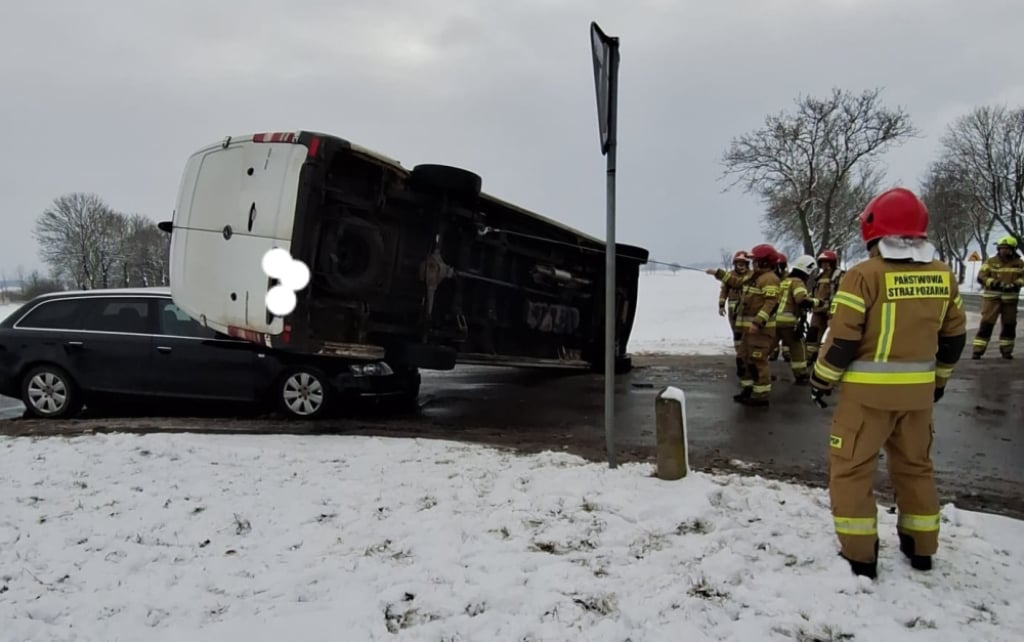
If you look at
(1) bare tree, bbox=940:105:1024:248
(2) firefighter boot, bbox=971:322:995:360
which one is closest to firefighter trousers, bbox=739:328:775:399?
(2) firefighter boot, bbox=971:322:995:360

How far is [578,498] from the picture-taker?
12.1 feet

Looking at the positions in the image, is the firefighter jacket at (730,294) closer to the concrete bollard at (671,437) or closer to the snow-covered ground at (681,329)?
the snow-covered ground at (681,329)

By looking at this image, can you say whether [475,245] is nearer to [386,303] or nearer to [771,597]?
[386,303]

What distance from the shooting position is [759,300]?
6.75 meters

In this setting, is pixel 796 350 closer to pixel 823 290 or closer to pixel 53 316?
pixel 823 290

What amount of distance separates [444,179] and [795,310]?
4567 millimetres

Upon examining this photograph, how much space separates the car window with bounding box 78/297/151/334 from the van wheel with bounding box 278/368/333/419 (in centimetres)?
167

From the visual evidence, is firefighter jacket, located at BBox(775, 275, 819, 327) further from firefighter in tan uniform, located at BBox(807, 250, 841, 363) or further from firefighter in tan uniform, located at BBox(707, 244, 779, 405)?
firefighter in tan uniform, located at BBox(807, 250, 841, 363)

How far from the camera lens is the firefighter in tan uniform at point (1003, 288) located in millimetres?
8695

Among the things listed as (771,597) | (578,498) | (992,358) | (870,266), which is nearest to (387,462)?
(578,498)

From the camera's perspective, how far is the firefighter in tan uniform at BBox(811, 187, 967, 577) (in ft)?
9.25

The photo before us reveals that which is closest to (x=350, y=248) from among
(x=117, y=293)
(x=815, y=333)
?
(x=117, y=293)

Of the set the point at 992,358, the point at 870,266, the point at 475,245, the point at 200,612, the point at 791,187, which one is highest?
the point at 791,187

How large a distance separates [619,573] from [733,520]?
874 millimetres
